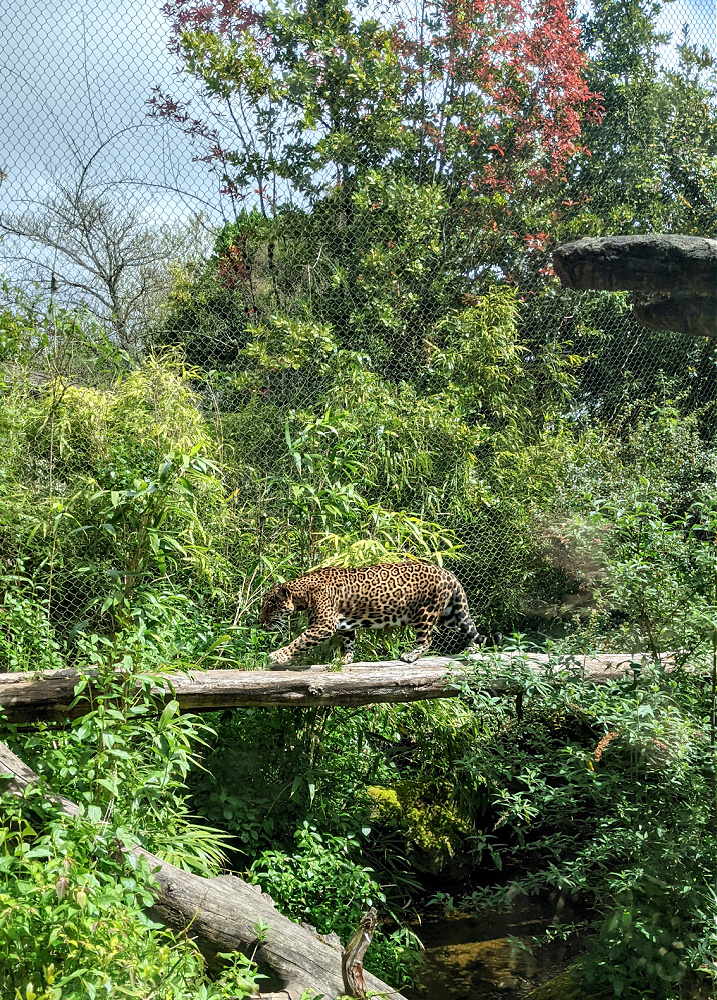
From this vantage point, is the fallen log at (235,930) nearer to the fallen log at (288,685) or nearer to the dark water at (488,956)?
the fallen log at (288,685)

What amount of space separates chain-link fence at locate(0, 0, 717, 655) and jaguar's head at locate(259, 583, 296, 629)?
225mm

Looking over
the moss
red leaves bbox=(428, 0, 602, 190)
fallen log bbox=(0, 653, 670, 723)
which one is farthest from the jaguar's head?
red leaves bbox=(428, 0, 602, 190)

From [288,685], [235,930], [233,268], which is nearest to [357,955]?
[235,930]

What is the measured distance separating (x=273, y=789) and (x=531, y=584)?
211cm

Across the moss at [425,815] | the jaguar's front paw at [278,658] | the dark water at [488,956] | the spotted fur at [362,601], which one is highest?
the spotted fur at [362,601]

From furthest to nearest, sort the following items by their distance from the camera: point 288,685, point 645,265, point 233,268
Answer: point 645,265, point 233,268, point 288,685

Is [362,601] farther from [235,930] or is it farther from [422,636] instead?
[235,930]

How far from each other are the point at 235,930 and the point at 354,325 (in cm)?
340

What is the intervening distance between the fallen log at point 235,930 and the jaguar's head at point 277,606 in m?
1.24

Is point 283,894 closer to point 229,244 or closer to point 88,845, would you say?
point 88,845

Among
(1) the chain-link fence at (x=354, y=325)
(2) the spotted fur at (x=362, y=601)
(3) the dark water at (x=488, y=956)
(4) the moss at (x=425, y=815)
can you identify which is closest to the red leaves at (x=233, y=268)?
(1) the chain-link fence at (x=354, y=325)

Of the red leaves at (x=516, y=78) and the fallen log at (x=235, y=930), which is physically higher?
the red leaves at (x=516, y=78)

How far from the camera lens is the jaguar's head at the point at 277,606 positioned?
3.82 metres

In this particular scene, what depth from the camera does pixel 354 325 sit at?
17.0 ft
